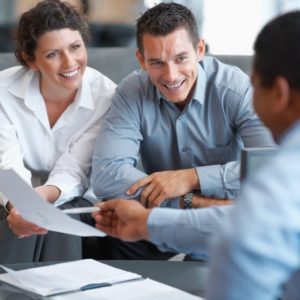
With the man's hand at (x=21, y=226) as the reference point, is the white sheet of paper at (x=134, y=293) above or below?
above

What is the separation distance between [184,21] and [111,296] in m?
1.19

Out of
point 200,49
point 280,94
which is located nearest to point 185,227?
point 280,94

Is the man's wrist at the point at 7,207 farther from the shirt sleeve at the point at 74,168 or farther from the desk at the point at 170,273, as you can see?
the desk at the point at 170,273

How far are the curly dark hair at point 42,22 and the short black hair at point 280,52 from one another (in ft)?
5.57

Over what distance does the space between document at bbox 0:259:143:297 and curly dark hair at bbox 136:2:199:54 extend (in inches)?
36.1

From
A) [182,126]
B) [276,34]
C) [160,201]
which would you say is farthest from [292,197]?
[182,126]

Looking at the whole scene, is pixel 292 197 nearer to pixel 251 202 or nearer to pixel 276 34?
pixel 251 202

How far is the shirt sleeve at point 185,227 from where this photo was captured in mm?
1351

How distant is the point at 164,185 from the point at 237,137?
1.14 feet

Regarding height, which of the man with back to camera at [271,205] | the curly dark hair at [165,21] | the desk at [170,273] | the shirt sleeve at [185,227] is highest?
the man with back to camera at [271,205]

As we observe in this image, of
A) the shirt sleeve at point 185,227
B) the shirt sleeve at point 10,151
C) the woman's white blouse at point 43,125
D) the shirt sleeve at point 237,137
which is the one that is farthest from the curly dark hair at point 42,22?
the shirt sleeve at point 185,227

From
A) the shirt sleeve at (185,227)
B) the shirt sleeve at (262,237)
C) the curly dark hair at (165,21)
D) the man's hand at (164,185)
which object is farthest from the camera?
the curly dark hair at (165,21)

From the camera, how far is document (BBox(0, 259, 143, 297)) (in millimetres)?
1557

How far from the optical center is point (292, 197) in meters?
0.89
